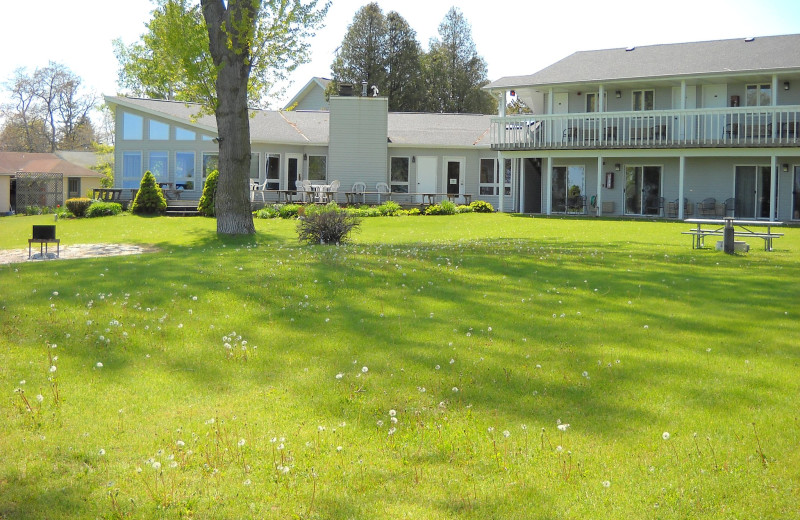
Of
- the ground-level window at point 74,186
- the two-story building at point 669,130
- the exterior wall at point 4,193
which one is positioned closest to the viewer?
the two-story building at point 669,130

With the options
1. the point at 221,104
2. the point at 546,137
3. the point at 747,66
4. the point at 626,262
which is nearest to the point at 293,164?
the point at 546,137

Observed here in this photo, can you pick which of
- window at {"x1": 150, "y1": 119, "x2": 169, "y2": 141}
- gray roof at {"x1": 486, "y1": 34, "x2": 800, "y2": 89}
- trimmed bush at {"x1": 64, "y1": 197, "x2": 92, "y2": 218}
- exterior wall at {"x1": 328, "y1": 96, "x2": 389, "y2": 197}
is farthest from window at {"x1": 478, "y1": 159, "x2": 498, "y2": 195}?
trimmed bush at {"x1": 64, "y1": 197, "x2": 92, "y2": 218}

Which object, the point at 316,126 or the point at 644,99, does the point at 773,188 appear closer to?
the point at 644,99

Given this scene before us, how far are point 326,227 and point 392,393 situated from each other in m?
10.5

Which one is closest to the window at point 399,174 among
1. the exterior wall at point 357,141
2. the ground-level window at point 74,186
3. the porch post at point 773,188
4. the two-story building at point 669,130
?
the exterior wall at point 357,141

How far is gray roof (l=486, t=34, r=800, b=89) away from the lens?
28.4 m

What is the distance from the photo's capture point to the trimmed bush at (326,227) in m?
16.5

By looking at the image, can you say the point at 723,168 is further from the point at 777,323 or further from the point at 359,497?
the point at 359,497

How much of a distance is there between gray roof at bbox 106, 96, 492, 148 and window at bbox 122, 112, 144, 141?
57 cm

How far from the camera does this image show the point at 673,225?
80.0ft

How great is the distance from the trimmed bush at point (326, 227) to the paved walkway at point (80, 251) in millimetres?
4201

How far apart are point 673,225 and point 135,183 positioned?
24.2 meters

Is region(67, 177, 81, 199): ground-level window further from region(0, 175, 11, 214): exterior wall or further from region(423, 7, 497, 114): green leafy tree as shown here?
region(423, 7, 497, 114): green leafy tree

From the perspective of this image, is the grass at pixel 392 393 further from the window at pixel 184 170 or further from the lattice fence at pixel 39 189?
the lattice fence at pixel 39 189
